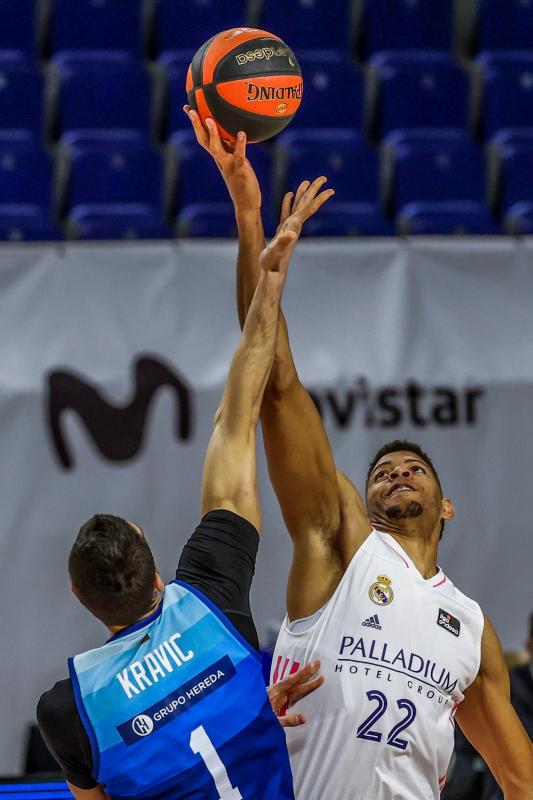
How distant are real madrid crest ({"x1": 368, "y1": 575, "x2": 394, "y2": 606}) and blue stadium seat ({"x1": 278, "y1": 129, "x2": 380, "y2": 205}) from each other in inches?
199

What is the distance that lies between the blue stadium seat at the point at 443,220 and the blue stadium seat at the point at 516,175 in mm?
388

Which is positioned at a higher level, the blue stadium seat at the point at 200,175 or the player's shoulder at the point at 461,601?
the blue stadium seat at the point at 200,175

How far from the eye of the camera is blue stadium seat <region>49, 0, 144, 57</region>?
9.79 m

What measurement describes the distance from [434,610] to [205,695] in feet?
3.79

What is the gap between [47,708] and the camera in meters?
A: 3.31

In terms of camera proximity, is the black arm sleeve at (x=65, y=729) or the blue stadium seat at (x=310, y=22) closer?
the black arm sleeve at (x=65, y=729)

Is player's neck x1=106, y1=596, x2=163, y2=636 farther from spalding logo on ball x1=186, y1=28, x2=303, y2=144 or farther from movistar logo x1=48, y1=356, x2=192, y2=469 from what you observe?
movistar logo x1=48, y1=356, x2=192, y2=469

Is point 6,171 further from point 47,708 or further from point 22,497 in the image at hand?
point 47,708

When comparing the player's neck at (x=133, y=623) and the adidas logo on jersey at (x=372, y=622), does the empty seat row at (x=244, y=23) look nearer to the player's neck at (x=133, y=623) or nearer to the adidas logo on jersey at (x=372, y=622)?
the adidas logo on jersey at (x=372, y=622)

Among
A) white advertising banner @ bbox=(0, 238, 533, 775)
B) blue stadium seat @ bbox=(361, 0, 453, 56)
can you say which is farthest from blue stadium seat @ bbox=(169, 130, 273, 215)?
blue stadium seat @ bbox=(361, 0, 453, 56)

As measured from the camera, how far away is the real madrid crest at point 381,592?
413 cm

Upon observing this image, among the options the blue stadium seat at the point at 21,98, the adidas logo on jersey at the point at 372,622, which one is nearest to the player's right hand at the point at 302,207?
the adidas logo on jersey at the point at 372,622

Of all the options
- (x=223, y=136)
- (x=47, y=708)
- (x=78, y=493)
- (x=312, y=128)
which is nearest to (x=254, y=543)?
(x=47, y=708)

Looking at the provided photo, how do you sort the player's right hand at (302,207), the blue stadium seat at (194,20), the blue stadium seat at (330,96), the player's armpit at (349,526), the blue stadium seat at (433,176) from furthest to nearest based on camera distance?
the blue stadium seat at (194,20) < the blue stadium seat at (330,96) < the blue stadium seat at (433,176) < the player's armpit at (349,526) < the player's right hand at (302,207)
